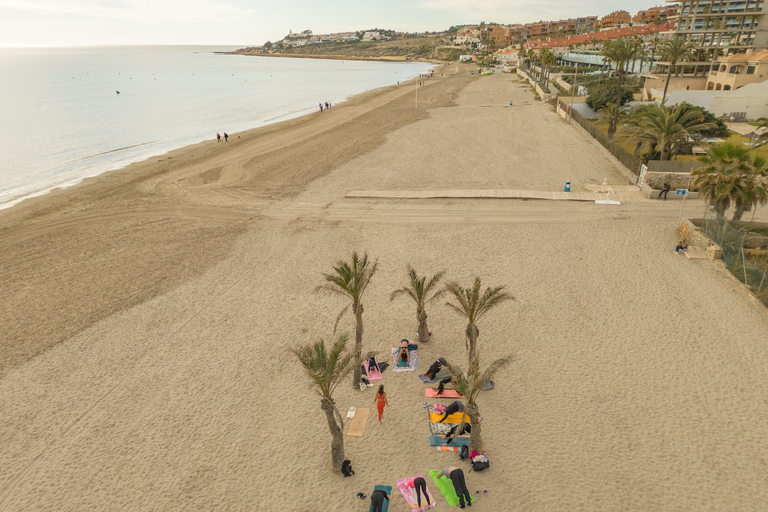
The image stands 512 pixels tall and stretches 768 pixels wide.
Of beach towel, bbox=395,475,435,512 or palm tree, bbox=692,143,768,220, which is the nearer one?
beach towel, bbox=395,475,435,512

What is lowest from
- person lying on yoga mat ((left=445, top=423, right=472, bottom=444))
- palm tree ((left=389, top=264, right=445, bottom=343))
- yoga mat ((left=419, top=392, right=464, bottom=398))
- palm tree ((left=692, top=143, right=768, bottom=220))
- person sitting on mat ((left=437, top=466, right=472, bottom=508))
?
yoga mat ((left=419, top=392, right=464, bottom=398))

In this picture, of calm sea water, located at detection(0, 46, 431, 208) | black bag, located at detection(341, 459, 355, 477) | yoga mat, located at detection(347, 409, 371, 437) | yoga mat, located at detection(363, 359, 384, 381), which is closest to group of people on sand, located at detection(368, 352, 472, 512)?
yoga mat, located at detection(363, 359, 384, 381)

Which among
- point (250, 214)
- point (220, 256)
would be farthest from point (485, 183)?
point (220, 256)

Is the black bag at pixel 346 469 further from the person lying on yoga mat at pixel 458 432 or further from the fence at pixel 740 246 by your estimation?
the fence at pixel 740 246

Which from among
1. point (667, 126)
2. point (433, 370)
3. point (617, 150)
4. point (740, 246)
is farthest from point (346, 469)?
point (617, 150)

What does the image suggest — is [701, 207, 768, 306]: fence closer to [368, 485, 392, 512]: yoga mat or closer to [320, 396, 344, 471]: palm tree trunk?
[368, 485, 392, 512]: yoga mat

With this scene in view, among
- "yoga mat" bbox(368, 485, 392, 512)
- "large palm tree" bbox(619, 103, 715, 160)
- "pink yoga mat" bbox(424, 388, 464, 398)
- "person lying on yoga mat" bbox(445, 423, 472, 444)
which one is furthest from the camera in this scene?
"large palm tree" bbox(619, 103, 715, 160)

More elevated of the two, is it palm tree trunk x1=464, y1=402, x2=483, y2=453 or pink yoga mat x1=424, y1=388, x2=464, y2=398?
palm tree trunk x1=464, y1=402, x2=483, y2=453

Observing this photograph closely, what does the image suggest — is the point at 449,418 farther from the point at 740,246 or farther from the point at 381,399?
the point at 740,246
